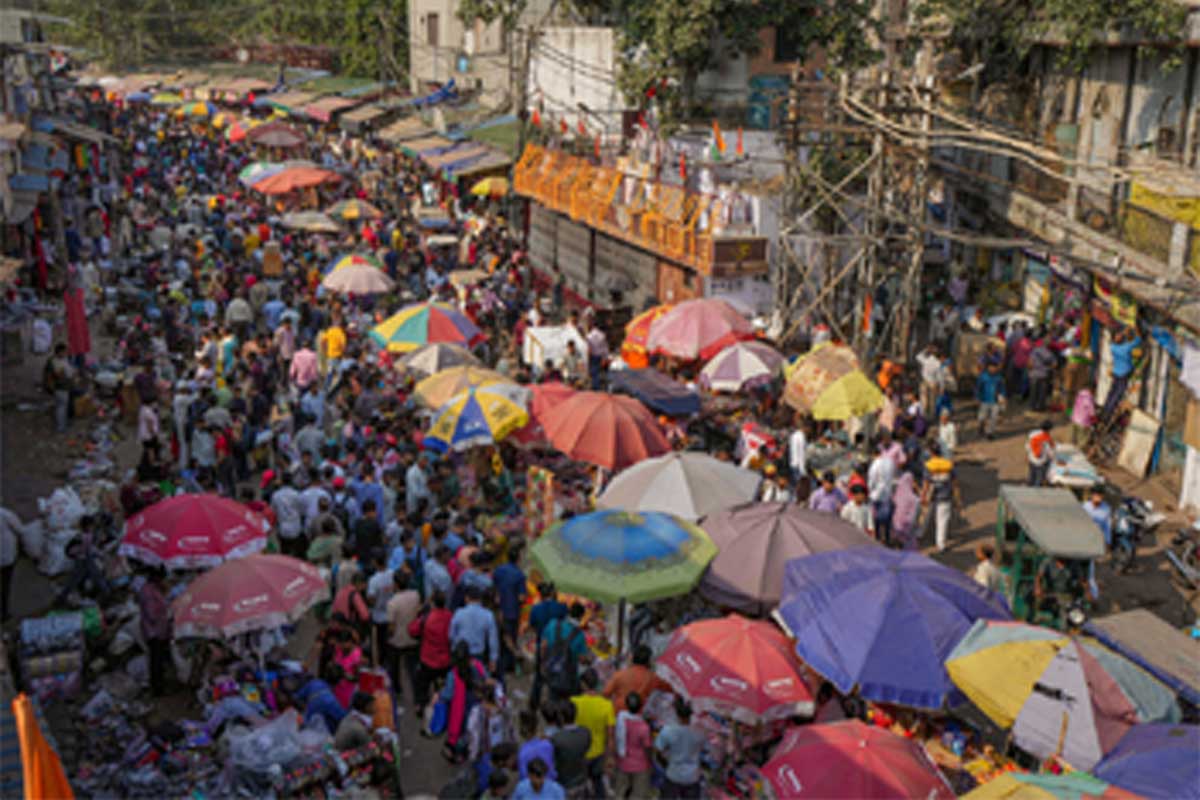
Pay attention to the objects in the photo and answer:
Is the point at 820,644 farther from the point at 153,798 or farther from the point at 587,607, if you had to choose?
the point at 153,798

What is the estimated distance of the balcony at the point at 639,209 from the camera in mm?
20406

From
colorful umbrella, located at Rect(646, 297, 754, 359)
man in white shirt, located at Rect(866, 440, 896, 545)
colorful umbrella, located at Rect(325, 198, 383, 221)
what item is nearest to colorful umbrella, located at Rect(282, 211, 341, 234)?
colorful umbrella, located at Rect(325, 198, 383, 221)

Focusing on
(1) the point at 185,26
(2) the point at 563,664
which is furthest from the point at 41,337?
(1) the point at 185,26

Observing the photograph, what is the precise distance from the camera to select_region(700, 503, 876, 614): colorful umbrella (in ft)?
34.4

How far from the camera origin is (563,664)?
9.65m

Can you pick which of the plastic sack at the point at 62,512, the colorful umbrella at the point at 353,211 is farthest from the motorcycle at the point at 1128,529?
the colorful umbrella at the point at 353,211

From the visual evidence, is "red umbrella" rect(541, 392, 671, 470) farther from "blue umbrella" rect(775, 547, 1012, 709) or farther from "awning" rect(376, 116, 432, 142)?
"awning" rect(376, 116, 432, 142)

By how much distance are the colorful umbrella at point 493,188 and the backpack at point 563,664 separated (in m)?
22.1

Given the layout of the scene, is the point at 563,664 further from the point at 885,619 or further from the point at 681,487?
the point at 681,487

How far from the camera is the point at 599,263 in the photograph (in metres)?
25.2

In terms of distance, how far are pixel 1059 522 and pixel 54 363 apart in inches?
546

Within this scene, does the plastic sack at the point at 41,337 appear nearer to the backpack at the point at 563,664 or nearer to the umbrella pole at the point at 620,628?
the umbrella pole at the point at 620,628

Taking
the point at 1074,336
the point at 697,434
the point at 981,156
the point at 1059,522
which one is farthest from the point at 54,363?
the point at 981,156

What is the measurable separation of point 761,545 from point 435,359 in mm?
6508
